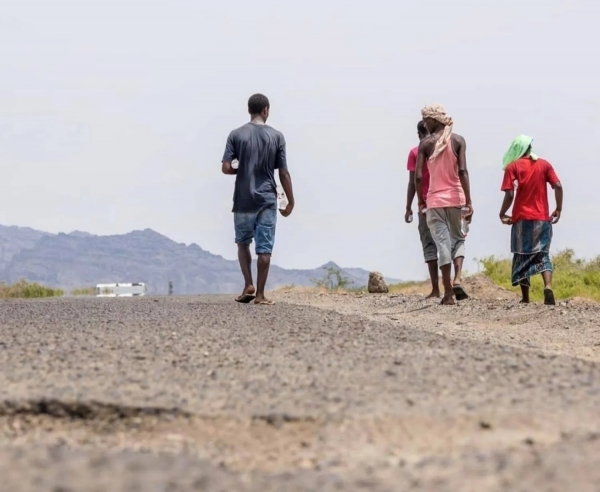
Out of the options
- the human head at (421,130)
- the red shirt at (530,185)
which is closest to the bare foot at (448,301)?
the red shirt at (530,185)

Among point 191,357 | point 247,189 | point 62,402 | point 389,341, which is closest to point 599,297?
point 247,189

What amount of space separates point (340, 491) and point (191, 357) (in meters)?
2.54

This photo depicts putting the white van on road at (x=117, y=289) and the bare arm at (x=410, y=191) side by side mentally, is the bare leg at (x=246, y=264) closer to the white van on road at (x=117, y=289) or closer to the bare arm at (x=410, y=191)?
the bare arm at (x=410, y=191)

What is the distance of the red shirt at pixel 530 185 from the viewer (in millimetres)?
11609

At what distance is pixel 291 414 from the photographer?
Answer: 3.83m

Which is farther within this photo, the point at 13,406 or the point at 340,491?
the point at 13,406

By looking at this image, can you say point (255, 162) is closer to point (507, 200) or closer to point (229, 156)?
point (229, 156)

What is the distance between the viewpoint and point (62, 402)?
4109mm

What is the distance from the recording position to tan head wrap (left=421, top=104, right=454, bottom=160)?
11641mm

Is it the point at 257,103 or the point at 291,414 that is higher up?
the point at 257,103

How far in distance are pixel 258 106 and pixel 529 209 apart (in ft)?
11.2

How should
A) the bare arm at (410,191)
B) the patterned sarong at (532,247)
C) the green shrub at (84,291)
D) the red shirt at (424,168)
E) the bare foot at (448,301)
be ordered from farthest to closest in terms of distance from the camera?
1. the green shrub at (84,291)
2. the bare arm at (410,191)
3. the red shirt at (424,168)
4. the patterned sarong at (532,247)
5. the bare foot at (448,301)

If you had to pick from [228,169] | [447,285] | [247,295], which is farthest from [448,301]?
[228,169]

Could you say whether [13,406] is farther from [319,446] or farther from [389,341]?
[389,341]
